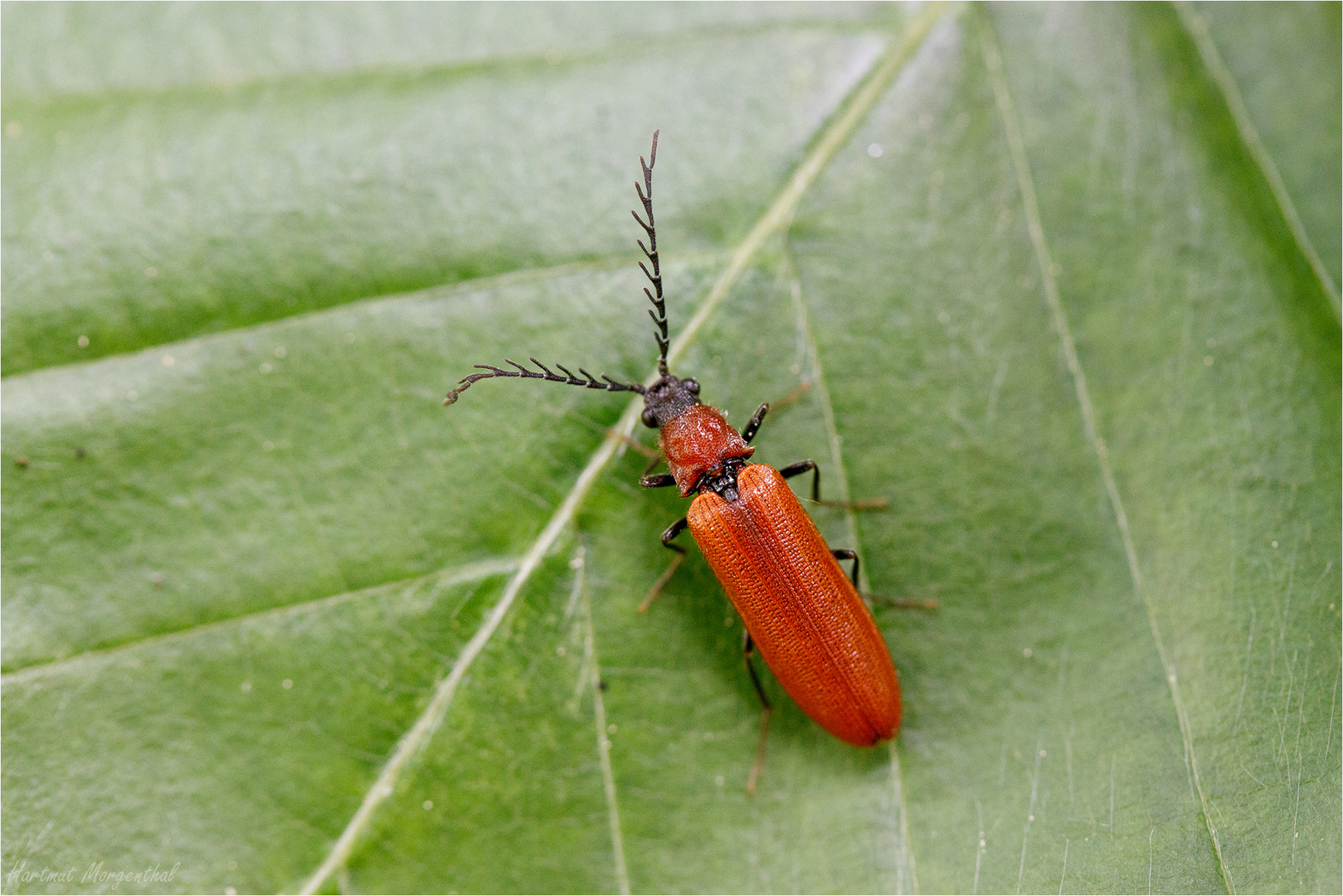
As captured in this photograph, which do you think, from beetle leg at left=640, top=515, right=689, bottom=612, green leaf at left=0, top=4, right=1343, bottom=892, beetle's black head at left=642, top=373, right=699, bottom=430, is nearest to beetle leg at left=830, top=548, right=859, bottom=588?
green leaf at left=0, top=4, right=1343, bottom=892

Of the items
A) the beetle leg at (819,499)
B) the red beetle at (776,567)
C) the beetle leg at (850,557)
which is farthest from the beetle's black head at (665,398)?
the beetle leg at (850,557)

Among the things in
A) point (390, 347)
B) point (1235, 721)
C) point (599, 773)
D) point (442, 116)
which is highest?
point (442, 116)

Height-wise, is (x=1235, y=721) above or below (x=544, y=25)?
below

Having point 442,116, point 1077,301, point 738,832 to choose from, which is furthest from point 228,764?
point 1077,301

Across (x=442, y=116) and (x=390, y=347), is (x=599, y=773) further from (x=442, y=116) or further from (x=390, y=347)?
(x=442, y=116)

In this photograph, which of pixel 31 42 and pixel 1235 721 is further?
pixel 31 42
